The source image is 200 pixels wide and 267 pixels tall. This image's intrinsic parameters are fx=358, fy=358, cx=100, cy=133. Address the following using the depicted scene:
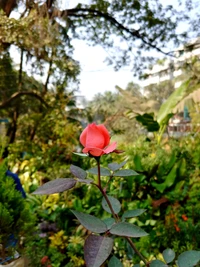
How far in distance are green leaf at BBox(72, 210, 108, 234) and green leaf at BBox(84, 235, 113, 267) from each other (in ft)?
0.05

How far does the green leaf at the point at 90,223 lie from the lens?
2.33ft

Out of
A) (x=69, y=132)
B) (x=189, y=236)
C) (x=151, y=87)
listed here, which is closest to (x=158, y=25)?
(x=69, y=132)

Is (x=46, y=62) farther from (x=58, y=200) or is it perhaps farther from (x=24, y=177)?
(x=58, y=200)

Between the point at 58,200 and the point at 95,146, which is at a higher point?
the point at 95,146

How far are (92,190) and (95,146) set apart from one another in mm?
2381

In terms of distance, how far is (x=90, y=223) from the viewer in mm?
719

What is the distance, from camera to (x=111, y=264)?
0.82m

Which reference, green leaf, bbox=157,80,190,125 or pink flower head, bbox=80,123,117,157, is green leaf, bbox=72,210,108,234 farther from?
green leaf, bbox=157,80,190,125

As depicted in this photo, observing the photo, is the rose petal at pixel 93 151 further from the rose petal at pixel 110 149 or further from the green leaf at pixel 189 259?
the green leaf at pixel 189 259

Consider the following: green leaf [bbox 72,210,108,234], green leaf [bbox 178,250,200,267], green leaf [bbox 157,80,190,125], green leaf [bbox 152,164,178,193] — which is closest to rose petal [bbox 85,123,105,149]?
green leaf [bbox 72,210,108,234]

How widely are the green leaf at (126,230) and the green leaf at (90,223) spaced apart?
0.02 metres

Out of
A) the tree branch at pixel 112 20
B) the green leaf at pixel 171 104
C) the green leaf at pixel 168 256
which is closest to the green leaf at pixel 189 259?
the green leaf at pixel 168 256

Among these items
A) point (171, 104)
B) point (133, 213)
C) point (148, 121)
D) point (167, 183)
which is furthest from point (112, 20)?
point (133, 213)

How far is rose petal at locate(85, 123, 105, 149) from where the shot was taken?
77 cm
